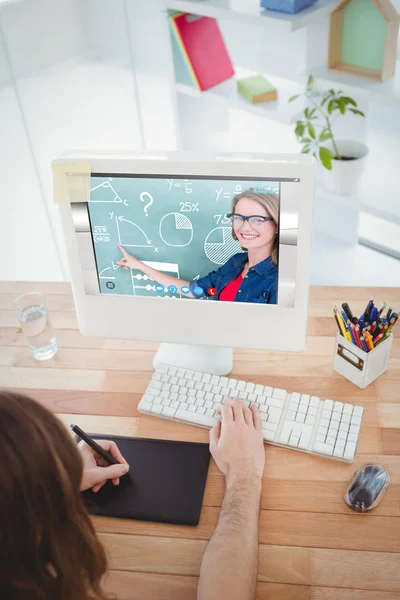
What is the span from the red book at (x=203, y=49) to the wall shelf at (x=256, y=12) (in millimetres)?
121

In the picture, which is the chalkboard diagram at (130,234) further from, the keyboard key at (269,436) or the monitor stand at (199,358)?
the keyboard key at (269,436)

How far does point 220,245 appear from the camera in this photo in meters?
1.11

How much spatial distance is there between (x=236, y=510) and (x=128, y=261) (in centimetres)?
51

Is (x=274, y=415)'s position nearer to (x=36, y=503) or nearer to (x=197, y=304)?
(x=197, y=304)

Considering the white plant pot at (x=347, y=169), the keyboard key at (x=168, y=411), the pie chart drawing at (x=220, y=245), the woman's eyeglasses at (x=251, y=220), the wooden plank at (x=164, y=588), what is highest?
the woman's eyeglasses at (x=251, y=220)

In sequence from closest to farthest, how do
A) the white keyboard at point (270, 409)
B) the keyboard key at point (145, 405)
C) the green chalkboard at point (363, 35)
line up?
the white keyboard at point (270, 409)
the keyboard key at point (145, 405)
the green chalkboard at point (363, 35)

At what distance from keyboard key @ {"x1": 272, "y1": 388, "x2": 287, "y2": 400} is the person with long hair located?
1.03 ft

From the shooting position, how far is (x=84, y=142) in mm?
2732

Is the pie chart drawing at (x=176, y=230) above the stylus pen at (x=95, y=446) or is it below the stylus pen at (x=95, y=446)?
above

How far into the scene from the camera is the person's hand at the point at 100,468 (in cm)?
109

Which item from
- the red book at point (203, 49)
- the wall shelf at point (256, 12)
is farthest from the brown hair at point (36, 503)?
the red book at point (203, 49)

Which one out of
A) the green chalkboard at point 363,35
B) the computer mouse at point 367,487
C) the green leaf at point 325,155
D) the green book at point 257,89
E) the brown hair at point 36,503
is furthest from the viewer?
the green book at point 257,89

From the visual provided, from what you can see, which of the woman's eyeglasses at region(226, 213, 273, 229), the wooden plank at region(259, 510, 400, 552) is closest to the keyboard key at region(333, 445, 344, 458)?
the wooden plank at region(259, 510, 400, 552)

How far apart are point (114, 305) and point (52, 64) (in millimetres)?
1602
